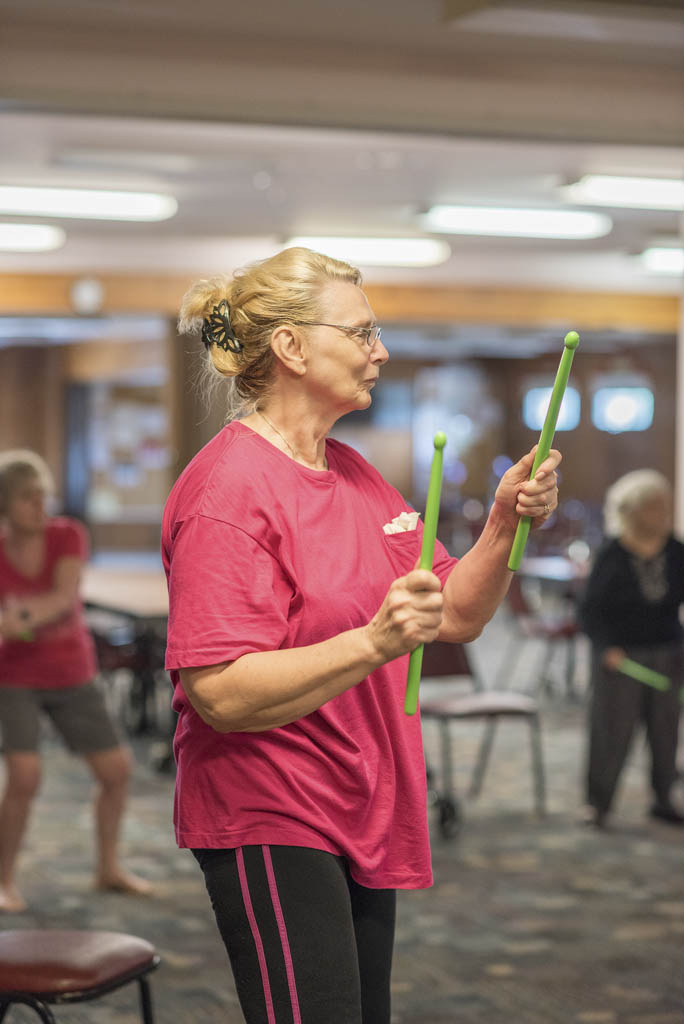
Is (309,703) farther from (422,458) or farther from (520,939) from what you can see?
(422,458)

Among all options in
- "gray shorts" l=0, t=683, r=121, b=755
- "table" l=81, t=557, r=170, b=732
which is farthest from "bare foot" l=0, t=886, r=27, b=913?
"table" l=81, t=557, r=170, b=732

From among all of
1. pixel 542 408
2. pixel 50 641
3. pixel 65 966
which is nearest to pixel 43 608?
pixel 50 641

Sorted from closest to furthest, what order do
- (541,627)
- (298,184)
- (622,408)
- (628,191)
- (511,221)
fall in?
1. (628,191)
2. (298,184)
3. (511,221)
4. (541,627)
5. (622,408)

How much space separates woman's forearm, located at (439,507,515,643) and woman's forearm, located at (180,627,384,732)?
1.24 ft

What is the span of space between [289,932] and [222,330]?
887 millimetres

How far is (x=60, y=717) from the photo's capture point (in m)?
4.27

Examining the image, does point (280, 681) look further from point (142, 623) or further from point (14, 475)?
point (142, 623)

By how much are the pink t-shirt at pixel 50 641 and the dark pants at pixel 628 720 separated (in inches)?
89.0

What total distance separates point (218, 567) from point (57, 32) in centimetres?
289

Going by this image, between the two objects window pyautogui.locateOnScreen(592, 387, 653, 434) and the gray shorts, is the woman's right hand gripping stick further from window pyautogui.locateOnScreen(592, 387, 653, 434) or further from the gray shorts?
window pyautogui.locateOnScreen(592, 387, 653, 434)

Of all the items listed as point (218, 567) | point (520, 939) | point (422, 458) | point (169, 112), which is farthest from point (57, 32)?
point (422, 458)

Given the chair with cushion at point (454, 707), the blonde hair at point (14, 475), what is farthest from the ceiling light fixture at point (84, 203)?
the chair with cushion at point (454, 707)

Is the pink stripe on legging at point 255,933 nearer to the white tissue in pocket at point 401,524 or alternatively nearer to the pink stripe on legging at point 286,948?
the pink stripe on legging at point 286,948

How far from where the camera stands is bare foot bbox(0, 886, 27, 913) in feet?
14.0
